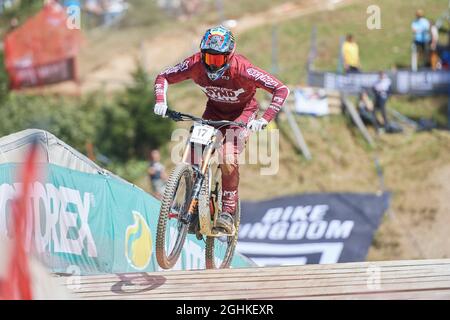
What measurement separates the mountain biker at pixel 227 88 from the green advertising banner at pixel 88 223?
1368mm

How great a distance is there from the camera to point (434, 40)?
75.3 feet

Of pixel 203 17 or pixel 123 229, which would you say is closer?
pixel 123 229

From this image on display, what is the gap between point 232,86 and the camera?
341 inches

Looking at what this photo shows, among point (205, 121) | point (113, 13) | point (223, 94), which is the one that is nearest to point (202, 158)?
point (205, 121)

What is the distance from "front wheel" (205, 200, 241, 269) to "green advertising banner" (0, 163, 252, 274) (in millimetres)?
830

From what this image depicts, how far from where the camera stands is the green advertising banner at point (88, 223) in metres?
8.34

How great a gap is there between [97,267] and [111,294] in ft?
9.14

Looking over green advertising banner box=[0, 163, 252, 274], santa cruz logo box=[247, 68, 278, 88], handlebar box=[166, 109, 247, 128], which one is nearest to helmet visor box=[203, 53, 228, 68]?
santa cruz logo box=[247, 68, 278, 88]

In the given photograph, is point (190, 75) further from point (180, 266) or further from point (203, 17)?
point (203, 17)

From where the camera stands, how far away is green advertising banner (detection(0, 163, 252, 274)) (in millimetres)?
8338

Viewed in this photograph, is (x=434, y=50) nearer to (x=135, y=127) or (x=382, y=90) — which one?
(x=382, y=90)

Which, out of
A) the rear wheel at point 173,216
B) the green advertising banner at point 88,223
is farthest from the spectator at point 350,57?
the rear wheel at point 173,216

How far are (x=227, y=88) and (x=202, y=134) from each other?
24.4 inches

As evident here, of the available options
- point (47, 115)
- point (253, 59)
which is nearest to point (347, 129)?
point (253, 59)
